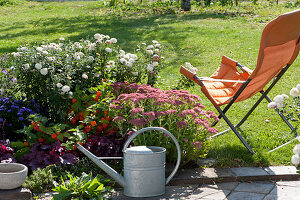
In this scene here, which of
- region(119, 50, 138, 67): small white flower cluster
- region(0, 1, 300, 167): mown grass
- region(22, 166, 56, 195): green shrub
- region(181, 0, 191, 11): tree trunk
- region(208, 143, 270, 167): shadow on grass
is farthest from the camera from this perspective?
region(181, 0, 191, 11): tree trunk

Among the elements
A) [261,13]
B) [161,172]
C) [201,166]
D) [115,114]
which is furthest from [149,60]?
[261,13]

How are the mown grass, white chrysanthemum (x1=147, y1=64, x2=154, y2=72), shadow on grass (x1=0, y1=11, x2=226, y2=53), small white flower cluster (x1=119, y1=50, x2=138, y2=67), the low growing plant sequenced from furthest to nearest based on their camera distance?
shadow on grass (x1=0, y1=11, x2=226, y2=53), white chrysanthemum (x1=147, y1=64, x2=154, y2=72), small white flower cluster (x1=119, y1=50, x2=138, y2=67), the mown grass, the low growing plant

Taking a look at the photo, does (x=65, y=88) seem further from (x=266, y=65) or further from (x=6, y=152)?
(x=266, y=65)

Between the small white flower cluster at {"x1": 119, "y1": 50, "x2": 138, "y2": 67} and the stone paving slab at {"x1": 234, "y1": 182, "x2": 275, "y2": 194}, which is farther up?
the small white flower cluster at {"x1": 119, "y1": 50, "x2": 138, "y2": 67}

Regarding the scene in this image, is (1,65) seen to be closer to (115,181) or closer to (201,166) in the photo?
(115,181)

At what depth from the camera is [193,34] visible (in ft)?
36.2

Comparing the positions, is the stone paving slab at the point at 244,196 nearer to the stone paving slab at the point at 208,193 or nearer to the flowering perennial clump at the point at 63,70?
the stone paving slab at the point at 208,193

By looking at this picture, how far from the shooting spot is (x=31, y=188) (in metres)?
3.68

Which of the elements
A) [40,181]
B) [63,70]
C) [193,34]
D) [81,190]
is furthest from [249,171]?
[193,34]

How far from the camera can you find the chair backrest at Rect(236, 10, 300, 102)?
13.0 ft

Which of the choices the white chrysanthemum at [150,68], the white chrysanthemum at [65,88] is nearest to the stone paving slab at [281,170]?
the white chrysanthemum at [150,68]

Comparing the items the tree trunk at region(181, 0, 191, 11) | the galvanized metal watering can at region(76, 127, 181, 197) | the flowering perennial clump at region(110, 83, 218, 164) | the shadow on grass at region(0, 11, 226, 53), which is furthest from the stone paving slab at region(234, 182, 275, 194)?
the tree trunk at region(181, 0, 191, 11)

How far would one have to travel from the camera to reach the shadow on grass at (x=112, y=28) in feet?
35.0

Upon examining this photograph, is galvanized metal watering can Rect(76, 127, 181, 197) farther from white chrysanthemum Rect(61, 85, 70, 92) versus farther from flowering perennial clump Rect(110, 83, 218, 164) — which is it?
white chrysanthemum Rect(61, 85, 70, 92)
